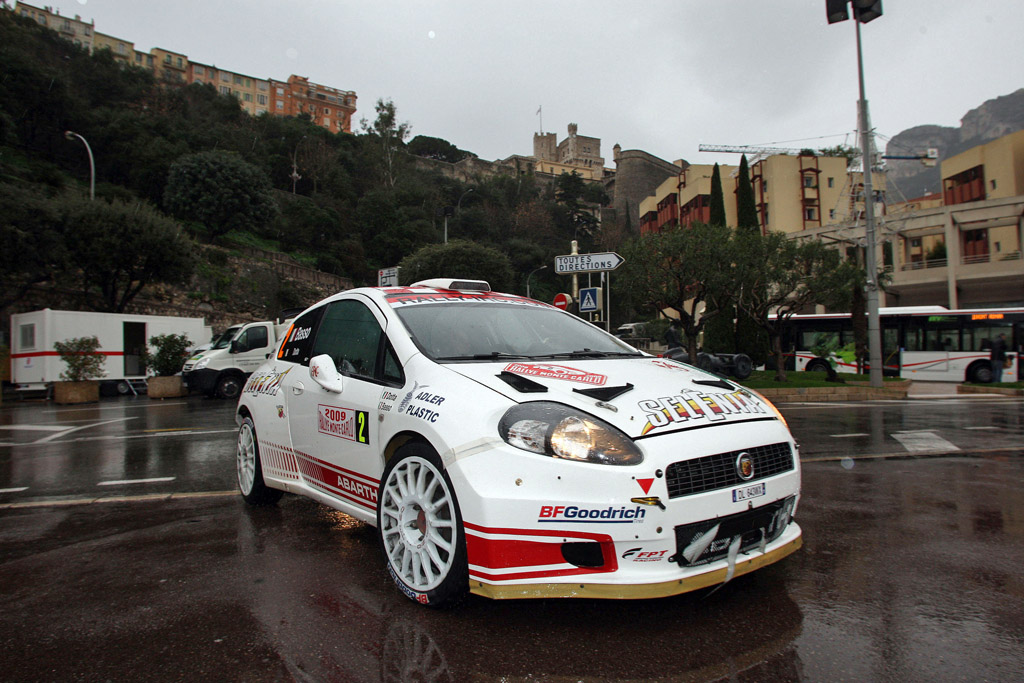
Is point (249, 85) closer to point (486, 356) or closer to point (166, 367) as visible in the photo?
point (166, 367)

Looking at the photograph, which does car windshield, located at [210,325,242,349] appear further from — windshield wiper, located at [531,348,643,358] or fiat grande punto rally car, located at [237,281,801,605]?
windshield wiper, located at [531,348,643,358]

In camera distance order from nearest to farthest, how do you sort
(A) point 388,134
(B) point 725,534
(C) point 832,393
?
(B) point 725,534 → (C) point 832,393 → (A) point 388,134

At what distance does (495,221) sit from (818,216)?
1245 inches

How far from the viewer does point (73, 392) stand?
17.0m

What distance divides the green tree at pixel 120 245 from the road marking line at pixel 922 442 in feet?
84.9

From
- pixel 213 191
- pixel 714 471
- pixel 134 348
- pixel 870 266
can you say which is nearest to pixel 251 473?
pixel 714 471

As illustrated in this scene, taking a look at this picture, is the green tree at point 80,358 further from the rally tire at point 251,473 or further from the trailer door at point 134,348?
the rally tire at point 251,473

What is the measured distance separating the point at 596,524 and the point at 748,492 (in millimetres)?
692

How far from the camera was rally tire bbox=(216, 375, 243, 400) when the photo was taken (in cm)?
1669

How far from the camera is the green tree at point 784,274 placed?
62.5 feet

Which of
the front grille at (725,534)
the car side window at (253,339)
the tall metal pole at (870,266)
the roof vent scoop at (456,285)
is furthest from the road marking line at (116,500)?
the tall metal pole at (870,266)

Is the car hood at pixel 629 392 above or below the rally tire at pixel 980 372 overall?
above

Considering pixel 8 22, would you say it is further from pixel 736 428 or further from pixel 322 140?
pixel 736 428

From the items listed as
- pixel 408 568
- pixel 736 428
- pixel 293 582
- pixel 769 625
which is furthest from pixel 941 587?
pixel 293 582
